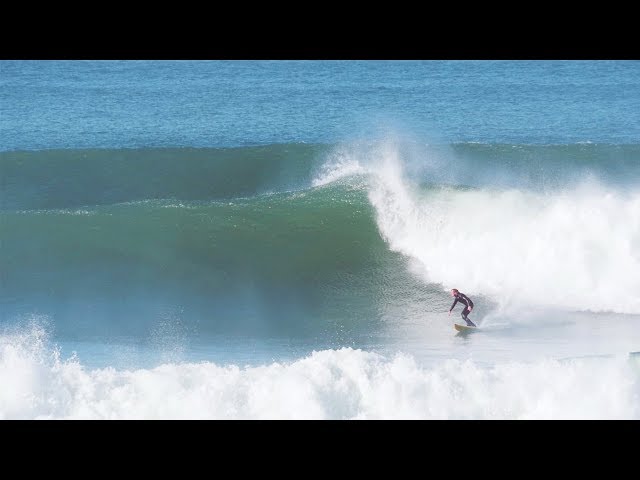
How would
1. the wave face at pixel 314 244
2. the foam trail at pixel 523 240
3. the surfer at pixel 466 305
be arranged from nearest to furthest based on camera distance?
the surfer at pixel 466 305
the wave face at pixel 314 244
the foam trail at pixel 523 240

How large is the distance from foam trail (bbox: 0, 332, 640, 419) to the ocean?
0.09 feet

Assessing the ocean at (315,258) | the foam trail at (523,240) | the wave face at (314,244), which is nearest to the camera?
the ocean at (315,258)

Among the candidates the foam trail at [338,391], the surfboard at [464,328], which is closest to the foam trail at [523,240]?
the surfboard at [464,328]

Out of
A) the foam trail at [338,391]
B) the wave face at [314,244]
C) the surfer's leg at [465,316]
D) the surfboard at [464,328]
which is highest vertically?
the wave face at [314,244]

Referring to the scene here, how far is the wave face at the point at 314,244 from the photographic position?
15.2 m

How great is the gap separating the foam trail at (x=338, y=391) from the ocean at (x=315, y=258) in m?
0.03

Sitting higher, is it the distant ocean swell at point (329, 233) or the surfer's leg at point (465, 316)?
the distant ocean swell at point (329, 233)

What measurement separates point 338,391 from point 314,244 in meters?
6.05

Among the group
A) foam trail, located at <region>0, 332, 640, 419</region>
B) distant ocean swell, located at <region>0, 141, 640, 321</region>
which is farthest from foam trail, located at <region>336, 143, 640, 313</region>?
foam trail, located at <region>0, 332, 640, 419</region>

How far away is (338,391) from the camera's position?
11.5 meters

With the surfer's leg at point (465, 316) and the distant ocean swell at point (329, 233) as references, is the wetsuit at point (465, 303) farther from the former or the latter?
the distant ocean swell at point (329, 233)

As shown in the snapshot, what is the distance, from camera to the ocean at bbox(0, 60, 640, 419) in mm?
11555
